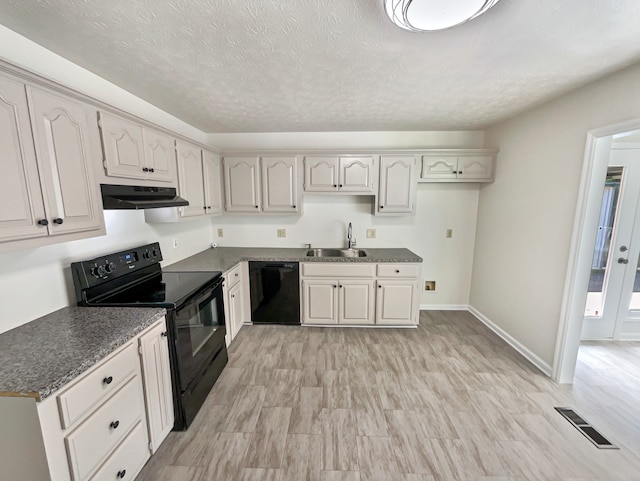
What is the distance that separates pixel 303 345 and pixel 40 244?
7.50ft

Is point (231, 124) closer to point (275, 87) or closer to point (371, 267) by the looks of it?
point (275, 87)

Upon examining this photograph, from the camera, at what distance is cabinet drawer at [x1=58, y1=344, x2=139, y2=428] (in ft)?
3.45

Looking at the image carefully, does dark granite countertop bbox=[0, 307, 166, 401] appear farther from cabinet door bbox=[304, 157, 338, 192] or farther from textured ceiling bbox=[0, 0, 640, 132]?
cabinet door bbox=[304, 157, 338, 192]

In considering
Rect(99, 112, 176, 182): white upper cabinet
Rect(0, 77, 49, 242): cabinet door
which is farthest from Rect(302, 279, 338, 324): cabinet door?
Rect(0, 77, 49, 242): cabinet door

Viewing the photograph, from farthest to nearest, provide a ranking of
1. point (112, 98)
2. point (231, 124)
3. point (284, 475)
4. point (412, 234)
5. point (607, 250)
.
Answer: point (412, 234) → point (231, 124) → point (607, 250) → point (112, 98) → point (284, 475)

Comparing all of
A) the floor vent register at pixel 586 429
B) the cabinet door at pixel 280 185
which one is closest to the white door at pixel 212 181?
the cabinet door at pixel 280 185

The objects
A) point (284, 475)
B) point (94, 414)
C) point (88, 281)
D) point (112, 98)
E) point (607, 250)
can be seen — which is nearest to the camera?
point (94, 414)

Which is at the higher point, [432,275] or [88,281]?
[88,281]

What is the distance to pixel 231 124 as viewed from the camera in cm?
306

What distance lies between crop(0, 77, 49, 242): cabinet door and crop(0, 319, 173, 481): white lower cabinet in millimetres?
700

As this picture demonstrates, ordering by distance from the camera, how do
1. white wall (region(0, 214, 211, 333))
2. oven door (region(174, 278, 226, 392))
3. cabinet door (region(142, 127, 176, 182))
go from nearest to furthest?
white wall (region(0, 214, 211, 333))
oven door (region(174, 278, 226, 392))
cabinet door (region(142, 127, 176, 182))

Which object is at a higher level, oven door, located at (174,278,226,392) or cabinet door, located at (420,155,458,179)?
cabinet door, located at (420,155,458,179)

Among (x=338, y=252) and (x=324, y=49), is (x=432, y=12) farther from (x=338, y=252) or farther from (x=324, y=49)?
(x=338, y=252)

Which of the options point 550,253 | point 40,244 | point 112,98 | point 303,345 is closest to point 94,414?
point 40,244
